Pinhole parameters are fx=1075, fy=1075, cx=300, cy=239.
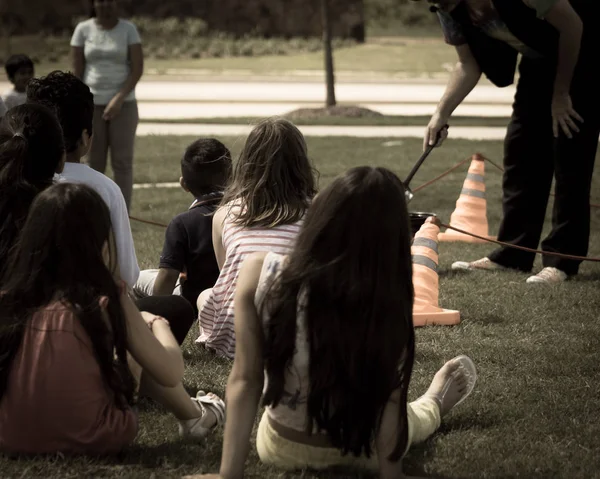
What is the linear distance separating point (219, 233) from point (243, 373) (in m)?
1.47

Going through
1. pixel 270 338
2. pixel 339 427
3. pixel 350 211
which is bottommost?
pixel 339 427

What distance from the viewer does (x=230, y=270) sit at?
430 cm

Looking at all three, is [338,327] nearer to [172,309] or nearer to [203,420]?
[203,420]

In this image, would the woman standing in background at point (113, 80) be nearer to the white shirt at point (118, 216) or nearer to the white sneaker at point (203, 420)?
the white shirt at point (118, 216)

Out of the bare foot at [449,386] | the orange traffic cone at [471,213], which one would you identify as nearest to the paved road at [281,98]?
the orange traffic cone at [471,213]

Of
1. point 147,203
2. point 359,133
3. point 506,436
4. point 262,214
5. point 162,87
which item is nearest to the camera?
point 506,436

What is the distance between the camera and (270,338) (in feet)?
10.0

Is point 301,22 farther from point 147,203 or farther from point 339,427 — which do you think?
point 339,427

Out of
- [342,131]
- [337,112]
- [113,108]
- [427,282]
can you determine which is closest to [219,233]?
[427,282]

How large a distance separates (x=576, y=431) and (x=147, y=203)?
5.89 meters

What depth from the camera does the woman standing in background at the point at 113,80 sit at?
25.9 ft

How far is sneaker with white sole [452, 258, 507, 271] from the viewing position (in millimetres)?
6617

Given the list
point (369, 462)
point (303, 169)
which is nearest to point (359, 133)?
point (303, 169)

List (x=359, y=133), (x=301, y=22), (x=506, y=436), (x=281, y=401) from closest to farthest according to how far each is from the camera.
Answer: (x=281, y=401) → (x=506, y=436) → (x=359, y=133) → (x=301, y=22)
